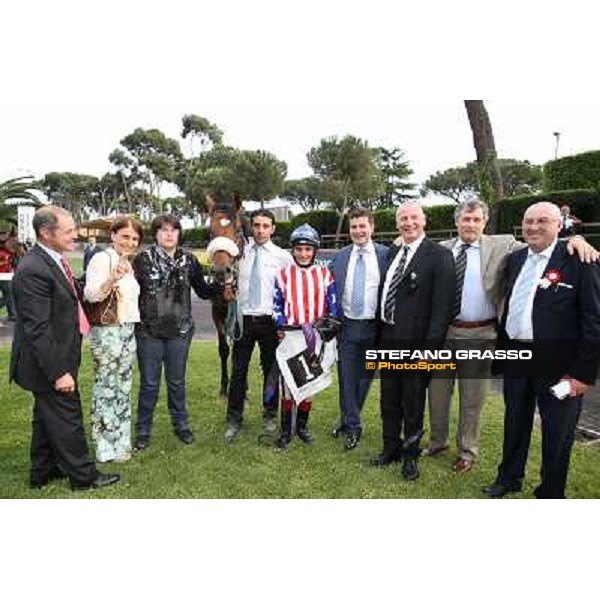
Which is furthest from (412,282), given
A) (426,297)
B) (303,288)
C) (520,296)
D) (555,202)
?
(555,202)

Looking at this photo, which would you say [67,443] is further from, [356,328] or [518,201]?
[518,201]

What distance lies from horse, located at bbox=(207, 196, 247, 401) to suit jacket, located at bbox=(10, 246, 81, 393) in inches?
45.1

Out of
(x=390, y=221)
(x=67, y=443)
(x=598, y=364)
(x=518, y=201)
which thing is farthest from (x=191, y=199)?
(x=598, y=364)

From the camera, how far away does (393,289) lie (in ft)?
10.6

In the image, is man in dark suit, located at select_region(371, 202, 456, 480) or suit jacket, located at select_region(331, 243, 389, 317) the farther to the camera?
suit jacket, located at select_region(331, 243, 389, 317)

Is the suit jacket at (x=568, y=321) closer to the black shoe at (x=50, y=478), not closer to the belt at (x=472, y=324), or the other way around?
the belt at (x=472, y=324)

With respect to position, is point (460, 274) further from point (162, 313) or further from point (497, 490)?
point (162, 313)

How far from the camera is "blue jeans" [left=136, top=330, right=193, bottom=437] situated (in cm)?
364

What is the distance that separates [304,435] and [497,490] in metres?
1.41

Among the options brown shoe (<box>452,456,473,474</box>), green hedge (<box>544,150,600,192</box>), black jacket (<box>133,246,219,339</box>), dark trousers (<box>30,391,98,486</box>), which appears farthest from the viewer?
green hedge (<box>544,150,600,192</box>)

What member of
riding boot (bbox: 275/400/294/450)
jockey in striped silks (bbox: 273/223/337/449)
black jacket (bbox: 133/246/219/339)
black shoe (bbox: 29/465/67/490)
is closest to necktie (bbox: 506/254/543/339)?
jockey in striped silks (bbox: 273/223/337/449)

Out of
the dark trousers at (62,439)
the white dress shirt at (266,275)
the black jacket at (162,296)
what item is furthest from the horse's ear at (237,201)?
the dark trousers at (62,439)

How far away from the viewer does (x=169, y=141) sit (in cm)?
Result: 451

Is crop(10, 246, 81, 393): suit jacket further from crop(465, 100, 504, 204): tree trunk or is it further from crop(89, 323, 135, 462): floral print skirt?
crop(465, 100, 504, 204): tree trunk
